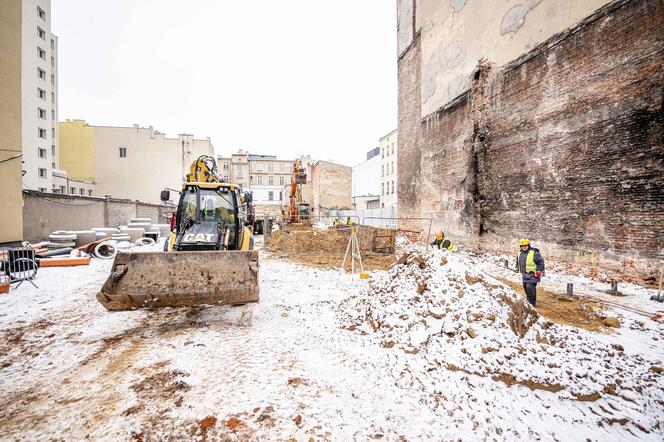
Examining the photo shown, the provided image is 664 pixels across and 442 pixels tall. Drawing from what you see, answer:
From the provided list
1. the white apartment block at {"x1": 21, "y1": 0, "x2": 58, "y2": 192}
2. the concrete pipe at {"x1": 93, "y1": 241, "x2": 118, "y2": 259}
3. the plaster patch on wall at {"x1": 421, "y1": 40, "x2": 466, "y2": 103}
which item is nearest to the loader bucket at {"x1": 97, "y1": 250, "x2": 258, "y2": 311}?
the concrete pipe at {"x1": 93, "y1": 241, "x2": 118, "y2": 259}

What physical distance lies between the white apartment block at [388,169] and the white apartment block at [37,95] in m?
41.4

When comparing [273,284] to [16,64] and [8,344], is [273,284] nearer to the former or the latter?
[8,344]

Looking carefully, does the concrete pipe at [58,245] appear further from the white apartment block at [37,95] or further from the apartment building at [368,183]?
the apartment building at [368,183]

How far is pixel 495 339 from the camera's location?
13.4 ft

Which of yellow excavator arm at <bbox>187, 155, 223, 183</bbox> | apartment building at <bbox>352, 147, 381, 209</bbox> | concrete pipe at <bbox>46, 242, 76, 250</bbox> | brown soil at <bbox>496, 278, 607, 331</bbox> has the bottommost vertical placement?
brown soil at <bbox>496, 278, 607, 331</bbox>

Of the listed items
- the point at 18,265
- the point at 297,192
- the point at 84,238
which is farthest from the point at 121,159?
the point at 18,265

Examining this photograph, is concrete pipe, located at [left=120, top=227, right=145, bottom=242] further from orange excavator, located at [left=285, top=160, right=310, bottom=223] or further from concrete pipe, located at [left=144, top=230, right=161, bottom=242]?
orange excavator, located at [left=285, top=160, right=310, bottom=223]

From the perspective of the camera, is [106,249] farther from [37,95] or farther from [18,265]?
[37,95]

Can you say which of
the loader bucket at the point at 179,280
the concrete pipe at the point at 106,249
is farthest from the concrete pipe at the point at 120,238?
the loader bucket at the point at 179,280

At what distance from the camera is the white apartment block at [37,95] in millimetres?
28859

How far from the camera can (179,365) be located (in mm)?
3787

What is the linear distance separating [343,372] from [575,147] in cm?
A: 988

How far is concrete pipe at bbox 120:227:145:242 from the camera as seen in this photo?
15.7m

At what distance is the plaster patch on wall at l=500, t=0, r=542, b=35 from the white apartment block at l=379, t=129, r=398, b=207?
3061 centimetres
